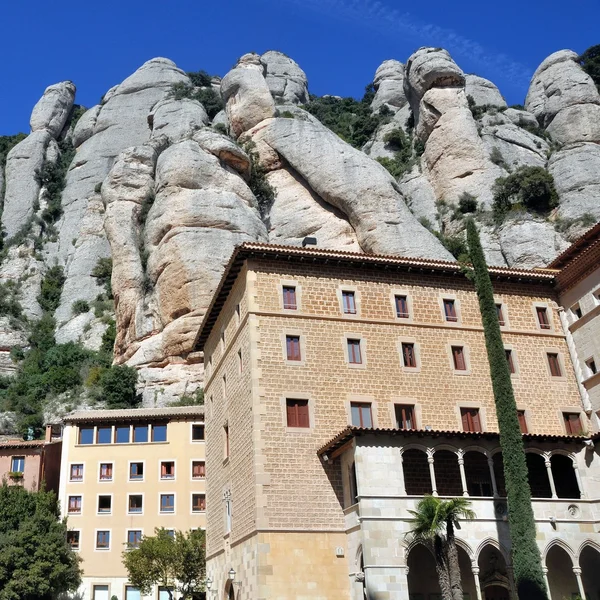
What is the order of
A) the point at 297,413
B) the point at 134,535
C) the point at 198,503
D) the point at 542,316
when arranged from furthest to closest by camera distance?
the point at 198,503
the point at 134,535
the point at 542,316
the point at 297,413

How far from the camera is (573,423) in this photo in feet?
104

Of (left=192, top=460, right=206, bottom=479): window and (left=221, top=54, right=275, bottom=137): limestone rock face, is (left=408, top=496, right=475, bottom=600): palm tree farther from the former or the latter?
(left=221, top=54, right=275, bottom=137): limestone rock face

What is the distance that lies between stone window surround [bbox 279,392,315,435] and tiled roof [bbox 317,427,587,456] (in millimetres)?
1053

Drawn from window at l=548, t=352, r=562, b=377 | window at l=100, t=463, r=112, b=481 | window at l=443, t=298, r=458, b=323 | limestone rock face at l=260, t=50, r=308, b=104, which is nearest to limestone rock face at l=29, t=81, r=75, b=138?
limestone rock face at l=260, t=50, r=308, b=104

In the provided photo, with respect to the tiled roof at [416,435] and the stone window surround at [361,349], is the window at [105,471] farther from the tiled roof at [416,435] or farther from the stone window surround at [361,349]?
the tiled roof at [416,435]

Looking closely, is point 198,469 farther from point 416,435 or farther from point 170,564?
point 416,435

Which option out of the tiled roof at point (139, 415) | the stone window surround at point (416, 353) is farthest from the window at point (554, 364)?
the tiled roof at point (139, 415)

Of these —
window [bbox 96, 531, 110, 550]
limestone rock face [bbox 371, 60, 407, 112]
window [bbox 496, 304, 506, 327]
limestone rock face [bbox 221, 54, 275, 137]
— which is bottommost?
window [bbox 96, 531, 110, 550]

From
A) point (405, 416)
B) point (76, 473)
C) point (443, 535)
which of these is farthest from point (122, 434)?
point (443, 535)

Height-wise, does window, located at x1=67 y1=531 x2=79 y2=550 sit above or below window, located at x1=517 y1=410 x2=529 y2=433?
below

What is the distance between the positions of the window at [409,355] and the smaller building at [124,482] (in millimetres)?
20063

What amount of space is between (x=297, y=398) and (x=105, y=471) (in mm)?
22903

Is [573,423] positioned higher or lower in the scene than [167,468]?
lower

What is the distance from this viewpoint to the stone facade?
25250 mm
